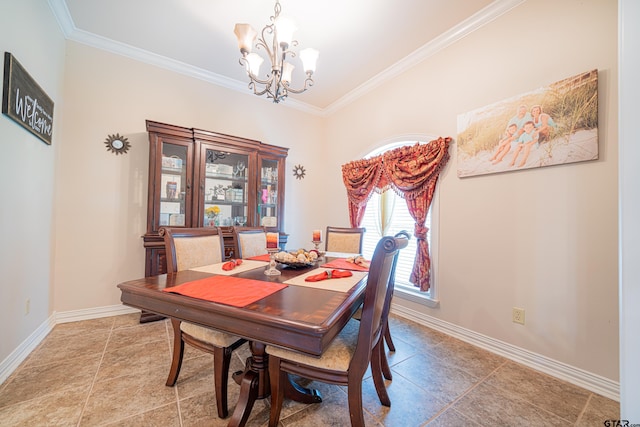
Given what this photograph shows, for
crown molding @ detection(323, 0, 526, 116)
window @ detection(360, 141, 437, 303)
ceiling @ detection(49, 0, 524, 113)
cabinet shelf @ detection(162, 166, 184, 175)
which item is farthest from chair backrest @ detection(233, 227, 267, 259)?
crown molding @ detection(323, 0, 526, 116)

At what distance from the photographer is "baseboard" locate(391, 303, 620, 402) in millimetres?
1532

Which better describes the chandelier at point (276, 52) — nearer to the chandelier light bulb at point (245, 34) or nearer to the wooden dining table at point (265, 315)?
the chandelier light bulb at point (245, 34)

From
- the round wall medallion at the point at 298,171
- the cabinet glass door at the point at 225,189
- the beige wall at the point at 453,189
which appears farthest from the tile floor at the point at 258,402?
the round wall medallion at the point at 298,171

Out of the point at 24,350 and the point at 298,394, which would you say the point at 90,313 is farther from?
the point at 298,394

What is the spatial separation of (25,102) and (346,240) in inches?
112

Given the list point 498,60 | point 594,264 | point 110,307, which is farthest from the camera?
point 110,307

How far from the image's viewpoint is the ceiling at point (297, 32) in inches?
82.6

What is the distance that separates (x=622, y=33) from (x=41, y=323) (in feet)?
14.3

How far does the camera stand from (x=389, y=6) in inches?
82.0

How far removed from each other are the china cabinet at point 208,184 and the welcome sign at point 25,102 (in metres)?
0.73

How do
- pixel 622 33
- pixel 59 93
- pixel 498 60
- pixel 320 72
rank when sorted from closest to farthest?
pixel 622 33 → pixel 498 60 → pixel 59 93 → pixel 320 72

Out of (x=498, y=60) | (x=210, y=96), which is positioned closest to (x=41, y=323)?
(x=210, y=96)

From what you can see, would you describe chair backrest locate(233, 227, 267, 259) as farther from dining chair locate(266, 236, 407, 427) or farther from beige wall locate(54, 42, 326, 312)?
beige wall locate(54, 42, 326, 312)

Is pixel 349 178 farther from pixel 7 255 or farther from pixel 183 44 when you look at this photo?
pixel 7 255
